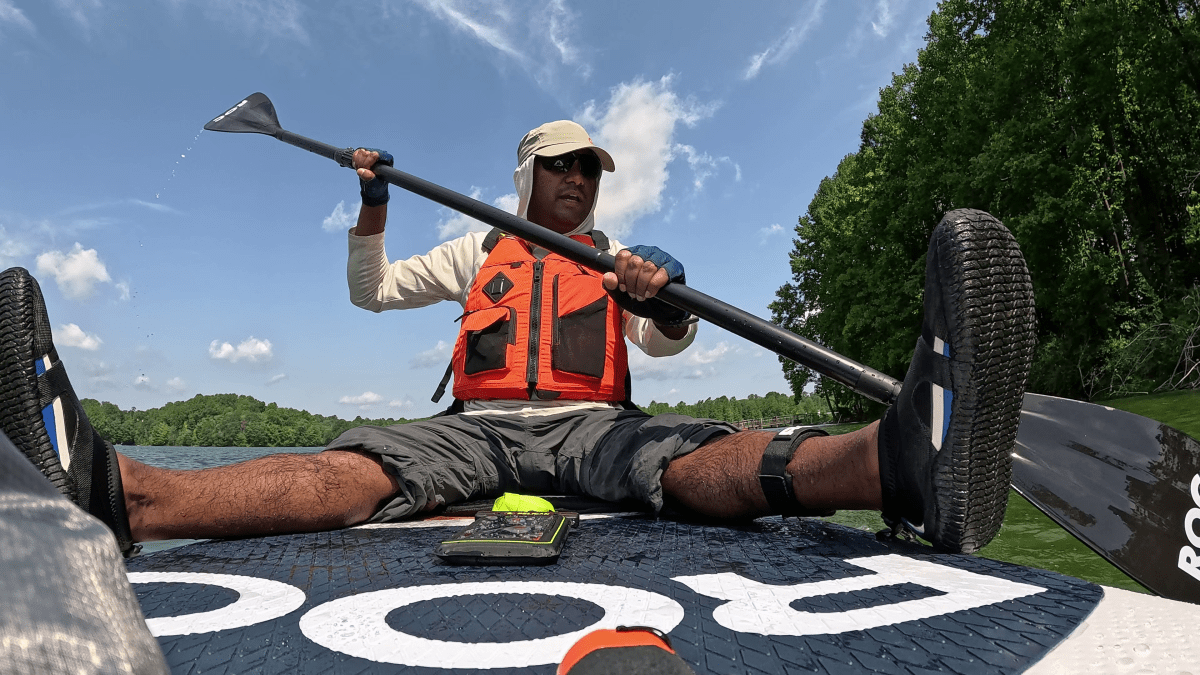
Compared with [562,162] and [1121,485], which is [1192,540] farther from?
[562,162]

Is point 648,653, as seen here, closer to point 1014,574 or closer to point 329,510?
point 1014,574

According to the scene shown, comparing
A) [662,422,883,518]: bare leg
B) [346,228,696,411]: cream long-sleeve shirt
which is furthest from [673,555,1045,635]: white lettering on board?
[346,228,696,411]: cream long-sleeve shirt

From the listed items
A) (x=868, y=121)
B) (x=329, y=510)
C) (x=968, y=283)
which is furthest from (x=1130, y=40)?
(x=329, y=510)

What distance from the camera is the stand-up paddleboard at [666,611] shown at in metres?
0.92

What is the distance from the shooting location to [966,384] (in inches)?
53.8

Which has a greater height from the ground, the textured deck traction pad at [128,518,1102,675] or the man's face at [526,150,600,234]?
the man's face at [526,150,600,234]

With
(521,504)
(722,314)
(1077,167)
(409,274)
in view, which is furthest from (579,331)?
(1077,167)

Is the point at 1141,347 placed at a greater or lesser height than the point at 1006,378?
greater

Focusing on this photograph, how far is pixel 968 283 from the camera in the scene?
1.39m

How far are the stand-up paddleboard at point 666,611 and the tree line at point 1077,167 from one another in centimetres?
1090

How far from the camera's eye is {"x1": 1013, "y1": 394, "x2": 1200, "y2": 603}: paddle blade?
160cm

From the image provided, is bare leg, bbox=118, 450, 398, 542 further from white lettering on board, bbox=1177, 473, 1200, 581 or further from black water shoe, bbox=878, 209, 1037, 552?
white lettering on board, bbox=1177, 473, 1200, 581

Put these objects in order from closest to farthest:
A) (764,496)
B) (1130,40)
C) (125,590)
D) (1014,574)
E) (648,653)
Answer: (125,590) < (648,653) < (1014,574) < (764,496) < (1130,40)

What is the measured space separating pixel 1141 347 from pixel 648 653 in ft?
41.2
